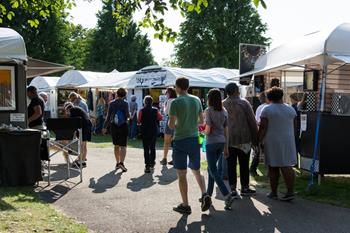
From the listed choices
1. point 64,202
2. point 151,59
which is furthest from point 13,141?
point 151,59

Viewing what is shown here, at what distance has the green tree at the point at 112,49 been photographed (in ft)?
184

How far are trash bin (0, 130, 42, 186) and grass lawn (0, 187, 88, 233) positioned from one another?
0.76 metres

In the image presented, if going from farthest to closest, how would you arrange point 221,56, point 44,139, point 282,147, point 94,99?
point 221,56, point 94,99, point 44,139, point 282,147

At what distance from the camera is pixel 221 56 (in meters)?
48.0

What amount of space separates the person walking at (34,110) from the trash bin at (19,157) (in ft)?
5.42

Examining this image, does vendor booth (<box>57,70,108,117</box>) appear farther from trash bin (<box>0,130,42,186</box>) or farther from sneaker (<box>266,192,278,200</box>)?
sneaker (<box>266,192,278,200</box>)

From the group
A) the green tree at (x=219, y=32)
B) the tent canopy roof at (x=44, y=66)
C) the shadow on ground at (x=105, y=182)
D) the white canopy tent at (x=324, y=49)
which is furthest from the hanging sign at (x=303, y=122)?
the green tree at (x=219, y=32)

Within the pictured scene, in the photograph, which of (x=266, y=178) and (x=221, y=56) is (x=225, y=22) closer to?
(x=221, y=56)

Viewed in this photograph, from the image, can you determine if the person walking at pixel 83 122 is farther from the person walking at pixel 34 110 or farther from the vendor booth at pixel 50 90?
the vendor booth at pixel 50 90

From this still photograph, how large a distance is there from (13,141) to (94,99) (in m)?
16.9

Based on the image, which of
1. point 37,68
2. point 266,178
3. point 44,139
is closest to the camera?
point 44,139

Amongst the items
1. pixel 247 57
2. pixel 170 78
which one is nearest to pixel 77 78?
pixel 170 78

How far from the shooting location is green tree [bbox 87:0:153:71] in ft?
184

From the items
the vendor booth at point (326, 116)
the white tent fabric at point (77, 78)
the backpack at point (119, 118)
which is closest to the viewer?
the vendor booth at point (326, 116)
